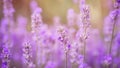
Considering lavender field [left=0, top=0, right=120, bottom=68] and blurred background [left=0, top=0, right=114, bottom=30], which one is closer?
lavender field [left=0, top=0, right=120, bottom=68]

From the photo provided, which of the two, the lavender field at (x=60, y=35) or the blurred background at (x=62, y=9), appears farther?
the blurred background at (x=62, y=9)

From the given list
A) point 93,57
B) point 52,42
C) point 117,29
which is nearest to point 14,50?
point 52,42

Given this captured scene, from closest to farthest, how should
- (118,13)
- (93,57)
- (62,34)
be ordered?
(62,34) → (118,13) → (93,57)

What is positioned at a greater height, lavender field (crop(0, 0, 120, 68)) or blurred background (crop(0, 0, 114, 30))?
blurred background (crop(0, 0, 114, 30))

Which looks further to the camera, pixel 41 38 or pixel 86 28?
pixel 41 38

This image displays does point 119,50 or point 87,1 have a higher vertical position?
point 87,1

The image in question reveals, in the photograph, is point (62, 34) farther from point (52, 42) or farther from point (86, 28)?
point (52, 42)

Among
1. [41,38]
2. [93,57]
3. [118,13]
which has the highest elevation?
[118,13]

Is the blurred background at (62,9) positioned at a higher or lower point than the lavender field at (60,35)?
higher
